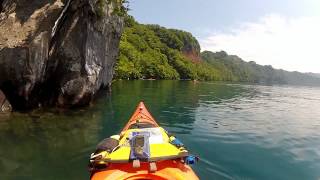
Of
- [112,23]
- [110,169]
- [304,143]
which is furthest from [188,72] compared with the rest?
[110,169]

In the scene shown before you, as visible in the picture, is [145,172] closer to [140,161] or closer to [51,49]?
[140,161]

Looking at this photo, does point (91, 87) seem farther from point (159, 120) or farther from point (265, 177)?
point (265, 177)

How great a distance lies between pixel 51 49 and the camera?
22.6 m

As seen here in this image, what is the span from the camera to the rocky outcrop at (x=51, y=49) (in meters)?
19.8

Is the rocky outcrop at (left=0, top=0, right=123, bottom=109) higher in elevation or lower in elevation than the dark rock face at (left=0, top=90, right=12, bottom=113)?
higher

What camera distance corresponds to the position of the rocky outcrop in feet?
64.9

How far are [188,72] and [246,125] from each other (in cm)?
12139

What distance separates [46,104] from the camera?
24.0 meters

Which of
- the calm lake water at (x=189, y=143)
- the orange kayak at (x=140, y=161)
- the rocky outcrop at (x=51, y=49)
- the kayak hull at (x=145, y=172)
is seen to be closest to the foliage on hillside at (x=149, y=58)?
the rocky outcrop at (x=51, y=49)

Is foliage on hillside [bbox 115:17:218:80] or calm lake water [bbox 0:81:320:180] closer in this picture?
calm lake water [bbox 0:81:320:180]

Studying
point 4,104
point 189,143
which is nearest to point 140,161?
point 189,143

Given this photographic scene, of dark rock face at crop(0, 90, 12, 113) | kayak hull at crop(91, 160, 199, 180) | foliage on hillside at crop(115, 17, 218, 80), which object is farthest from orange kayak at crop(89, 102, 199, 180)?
foliage on hillside at crop(115, 17, 218, 80)

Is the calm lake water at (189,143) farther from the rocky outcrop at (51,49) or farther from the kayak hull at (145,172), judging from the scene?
the kayak hull at (145,172)

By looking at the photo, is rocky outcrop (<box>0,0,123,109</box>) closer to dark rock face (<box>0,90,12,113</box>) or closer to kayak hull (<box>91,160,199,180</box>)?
dark rock face (<box>0,90,12,113</box>)
